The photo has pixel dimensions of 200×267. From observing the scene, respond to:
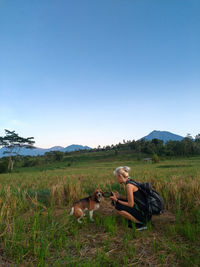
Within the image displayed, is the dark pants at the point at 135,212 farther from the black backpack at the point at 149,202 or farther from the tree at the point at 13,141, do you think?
the tree at the point at 13,141

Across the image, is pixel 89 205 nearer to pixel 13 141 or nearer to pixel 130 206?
pixel 130 206

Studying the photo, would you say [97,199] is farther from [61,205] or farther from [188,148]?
[188,148]

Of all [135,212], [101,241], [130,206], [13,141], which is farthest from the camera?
[13,141]

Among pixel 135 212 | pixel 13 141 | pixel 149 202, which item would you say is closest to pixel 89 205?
pixel 135 212

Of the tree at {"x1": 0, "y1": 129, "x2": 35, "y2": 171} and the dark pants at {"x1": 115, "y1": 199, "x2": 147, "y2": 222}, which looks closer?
the dark pants at {"x1": 115, "y1": 199, "x2": 147, "y2": 222}

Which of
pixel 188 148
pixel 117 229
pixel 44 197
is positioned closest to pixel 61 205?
pixel 44 197

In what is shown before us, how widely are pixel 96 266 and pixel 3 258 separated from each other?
1.72 metres

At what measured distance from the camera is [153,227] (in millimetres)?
3938

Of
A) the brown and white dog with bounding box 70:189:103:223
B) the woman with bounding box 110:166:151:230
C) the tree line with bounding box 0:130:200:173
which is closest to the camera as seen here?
the woman with bounding box 110:166:151:230

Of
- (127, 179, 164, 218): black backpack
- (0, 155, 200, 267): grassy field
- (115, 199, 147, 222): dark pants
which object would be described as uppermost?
(127, 179, 164, 218): black backpack

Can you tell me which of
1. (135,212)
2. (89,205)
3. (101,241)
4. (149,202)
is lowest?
(101,241)

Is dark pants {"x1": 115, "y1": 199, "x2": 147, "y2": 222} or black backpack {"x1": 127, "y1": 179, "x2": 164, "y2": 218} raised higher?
black backpack {"x1": 127, "y1": 179, "x2": 164, "y2": 218}

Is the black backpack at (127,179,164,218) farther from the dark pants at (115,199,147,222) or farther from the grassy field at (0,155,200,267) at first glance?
the grassy field at (0,155,200,267)

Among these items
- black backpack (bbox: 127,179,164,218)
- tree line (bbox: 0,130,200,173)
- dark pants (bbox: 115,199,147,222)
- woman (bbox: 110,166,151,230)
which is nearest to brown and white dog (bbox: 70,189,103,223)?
woman (bbox: 110,166,151,230)
